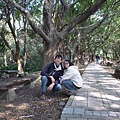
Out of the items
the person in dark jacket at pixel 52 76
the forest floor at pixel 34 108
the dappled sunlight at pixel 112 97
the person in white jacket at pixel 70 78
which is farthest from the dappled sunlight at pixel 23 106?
the dappled sunlight at pixel 112 97

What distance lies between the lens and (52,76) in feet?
15.9

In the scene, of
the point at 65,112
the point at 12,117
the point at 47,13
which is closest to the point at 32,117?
the point at 12,117

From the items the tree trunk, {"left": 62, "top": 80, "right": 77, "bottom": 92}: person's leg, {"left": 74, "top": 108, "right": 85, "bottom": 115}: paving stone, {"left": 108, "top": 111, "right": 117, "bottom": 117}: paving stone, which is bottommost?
{"left": 108, "top": 111, "right": 117, "bottom": 117}: paving stone

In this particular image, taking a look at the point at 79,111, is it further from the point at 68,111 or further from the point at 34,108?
the point at 34,108

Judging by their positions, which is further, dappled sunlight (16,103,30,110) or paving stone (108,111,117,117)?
dappled sunlight (16,103,30,110)

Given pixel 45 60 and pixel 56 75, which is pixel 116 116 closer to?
pixel 56 75

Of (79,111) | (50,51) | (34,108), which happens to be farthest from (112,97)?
(50,51)

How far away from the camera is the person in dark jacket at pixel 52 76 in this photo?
464cm

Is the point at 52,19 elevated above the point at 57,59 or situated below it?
above

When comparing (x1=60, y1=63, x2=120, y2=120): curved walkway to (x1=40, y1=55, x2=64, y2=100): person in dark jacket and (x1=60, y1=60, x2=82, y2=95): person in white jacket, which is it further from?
(x1=40, y1=55, x2=64, y2=100): person in dark jacket

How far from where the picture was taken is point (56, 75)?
4957 millimetres

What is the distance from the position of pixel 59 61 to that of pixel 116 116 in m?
2.10

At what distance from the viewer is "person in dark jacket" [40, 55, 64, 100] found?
15.2 feet

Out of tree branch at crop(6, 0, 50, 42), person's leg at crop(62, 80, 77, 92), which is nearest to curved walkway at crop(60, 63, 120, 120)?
person's leg at crop(62, 80, 77, 92)
